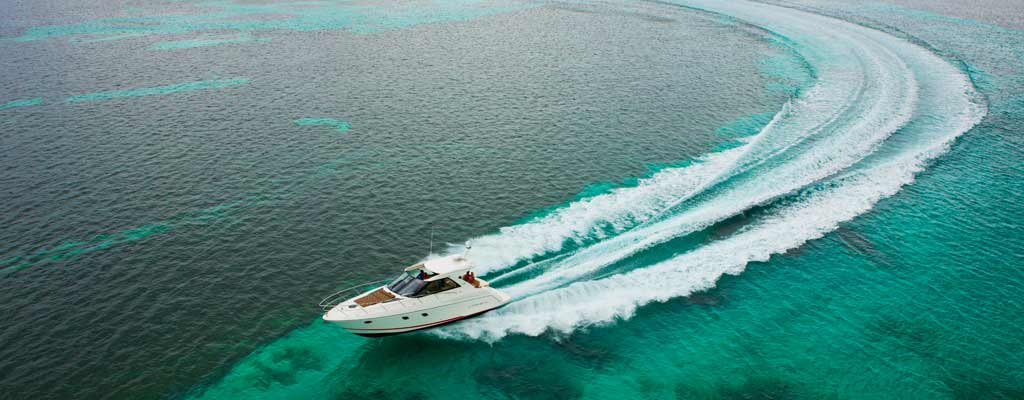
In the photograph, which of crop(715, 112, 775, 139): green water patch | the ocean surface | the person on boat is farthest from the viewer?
crop(715, 112, 775, 139): green water patch

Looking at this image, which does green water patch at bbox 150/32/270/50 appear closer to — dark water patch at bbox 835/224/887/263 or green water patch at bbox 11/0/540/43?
green water patch at bbox 11/0/540/43

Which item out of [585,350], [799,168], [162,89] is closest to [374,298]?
[585,350]

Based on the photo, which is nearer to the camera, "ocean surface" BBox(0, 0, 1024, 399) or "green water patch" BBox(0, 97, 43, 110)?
"ocean surface" BBox(0, 0, 1024, 399)

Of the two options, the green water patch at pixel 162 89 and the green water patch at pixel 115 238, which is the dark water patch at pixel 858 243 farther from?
the green water patch at pixel 162 89

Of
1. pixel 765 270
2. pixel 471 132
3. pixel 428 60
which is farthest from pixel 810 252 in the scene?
pixel 428 60

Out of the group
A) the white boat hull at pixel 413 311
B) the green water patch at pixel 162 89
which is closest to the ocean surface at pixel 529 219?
the green water patch at pixel 162 89

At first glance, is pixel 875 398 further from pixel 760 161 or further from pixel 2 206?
pixel 2 206

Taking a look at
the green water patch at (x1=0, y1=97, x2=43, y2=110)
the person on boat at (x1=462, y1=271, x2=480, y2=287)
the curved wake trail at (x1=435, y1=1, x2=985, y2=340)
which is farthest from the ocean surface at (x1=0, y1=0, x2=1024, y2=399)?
Result: the person on boat at (x1=462, y1=271, x2=480, y2=287)
